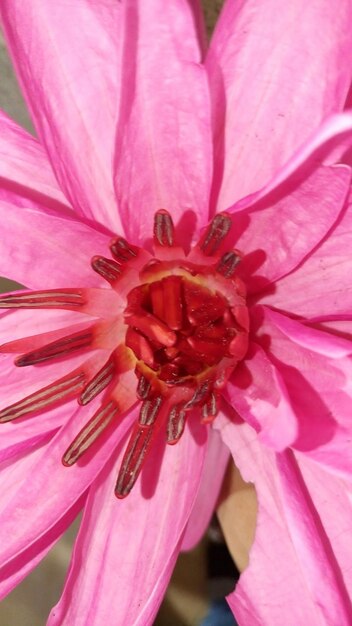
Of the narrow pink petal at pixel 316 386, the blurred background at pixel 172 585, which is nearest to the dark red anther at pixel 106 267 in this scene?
the narrow pink petal at pixel 316 386

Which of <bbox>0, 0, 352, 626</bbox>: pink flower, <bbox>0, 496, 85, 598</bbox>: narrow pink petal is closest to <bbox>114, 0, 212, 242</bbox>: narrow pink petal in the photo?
<bbox>0, 0, 352, 626</bbox>: pink flower

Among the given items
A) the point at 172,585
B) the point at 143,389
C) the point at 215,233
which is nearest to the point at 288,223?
the point at 215,233

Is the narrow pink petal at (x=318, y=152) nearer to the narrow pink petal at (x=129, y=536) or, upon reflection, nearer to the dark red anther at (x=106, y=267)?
the dark red anther at (x=106, y=267)

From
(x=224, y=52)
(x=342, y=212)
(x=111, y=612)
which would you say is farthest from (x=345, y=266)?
(x=111, y=612)

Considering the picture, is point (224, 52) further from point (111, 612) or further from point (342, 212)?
point (111, 612)

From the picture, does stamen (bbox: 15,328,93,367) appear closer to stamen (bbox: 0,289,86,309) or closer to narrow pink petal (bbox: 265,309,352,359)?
stamen (bbox: 0,289,86,309)

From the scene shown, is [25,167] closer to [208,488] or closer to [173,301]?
[173,301]
